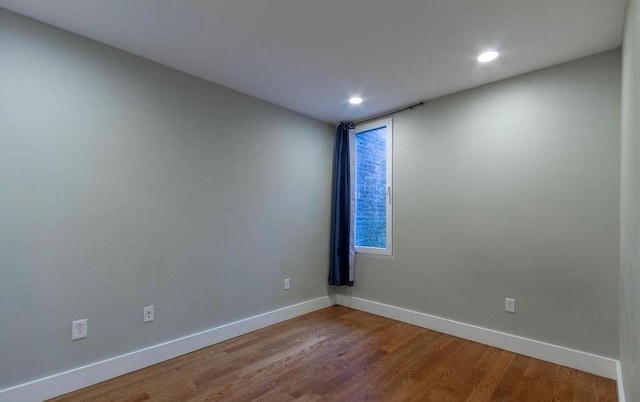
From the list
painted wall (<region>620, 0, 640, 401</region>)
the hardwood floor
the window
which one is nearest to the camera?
painted wall (<region>620, 0, 640, 401</region>)

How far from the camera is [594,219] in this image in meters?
2.26

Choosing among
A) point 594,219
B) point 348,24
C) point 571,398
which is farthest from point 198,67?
point 571,398

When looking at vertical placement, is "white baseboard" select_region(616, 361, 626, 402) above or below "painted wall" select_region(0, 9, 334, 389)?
below

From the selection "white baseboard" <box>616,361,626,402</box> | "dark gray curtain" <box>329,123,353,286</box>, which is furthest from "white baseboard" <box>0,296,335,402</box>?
"white baseboard" <box>616,361,626,402</box>

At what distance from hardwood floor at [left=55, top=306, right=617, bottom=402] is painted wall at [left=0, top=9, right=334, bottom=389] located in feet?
1.07

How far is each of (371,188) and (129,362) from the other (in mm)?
2808

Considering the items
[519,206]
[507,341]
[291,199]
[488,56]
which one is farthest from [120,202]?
[507,341]

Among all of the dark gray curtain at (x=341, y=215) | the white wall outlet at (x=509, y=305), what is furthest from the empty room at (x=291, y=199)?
the dark gray curtain at (x=341, y=215)

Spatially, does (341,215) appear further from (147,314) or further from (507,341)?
(147,314)

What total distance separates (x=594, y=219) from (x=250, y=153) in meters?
2.86

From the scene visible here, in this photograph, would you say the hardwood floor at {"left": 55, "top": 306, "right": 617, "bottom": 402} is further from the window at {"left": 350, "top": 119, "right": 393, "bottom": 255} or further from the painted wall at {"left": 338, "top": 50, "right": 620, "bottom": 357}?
the window at {"left": 350, "top": 119, "right": 393, "bottom": 255}

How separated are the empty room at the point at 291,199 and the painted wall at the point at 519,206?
0.05 ft

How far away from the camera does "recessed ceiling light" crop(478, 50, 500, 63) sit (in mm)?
2255

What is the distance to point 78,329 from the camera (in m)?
2.04
